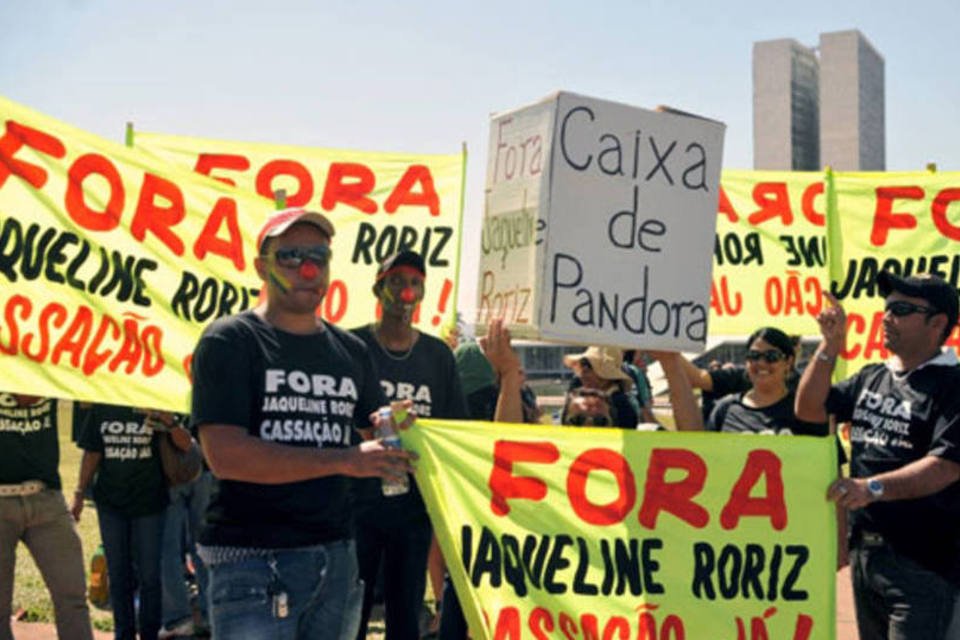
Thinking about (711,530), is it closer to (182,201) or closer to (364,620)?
(364,620)

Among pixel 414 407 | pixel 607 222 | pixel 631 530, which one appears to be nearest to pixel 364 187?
pixel 414 407

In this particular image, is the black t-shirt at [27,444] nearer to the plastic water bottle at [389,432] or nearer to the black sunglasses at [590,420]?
the black sunglasses at [590,420]

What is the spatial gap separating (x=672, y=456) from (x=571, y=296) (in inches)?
31.2

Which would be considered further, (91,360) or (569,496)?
(91,360)

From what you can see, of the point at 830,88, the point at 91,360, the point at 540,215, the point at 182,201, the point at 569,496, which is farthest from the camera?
the point at 830,88

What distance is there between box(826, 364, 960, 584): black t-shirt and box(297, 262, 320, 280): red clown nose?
2.35 m

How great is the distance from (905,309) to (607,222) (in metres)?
1.36

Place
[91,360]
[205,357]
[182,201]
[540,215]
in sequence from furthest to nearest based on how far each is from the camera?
1. [182,201]
2. [91,360]
3. [540,215]
4. [205,357]

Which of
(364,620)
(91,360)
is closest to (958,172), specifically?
(364,620)

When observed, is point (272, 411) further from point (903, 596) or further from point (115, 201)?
point (115, 201)

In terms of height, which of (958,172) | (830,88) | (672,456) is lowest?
(672,456)

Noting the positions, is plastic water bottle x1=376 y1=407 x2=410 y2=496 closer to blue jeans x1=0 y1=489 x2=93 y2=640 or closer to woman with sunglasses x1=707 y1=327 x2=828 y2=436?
woman with sunglasses x1=707 y1=327 x2=828 y2=436

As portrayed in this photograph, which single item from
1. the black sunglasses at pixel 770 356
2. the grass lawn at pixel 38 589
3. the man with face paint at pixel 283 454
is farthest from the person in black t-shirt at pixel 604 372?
the grass lawn at pixel 38 589

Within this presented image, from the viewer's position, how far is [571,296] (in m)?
4.02
